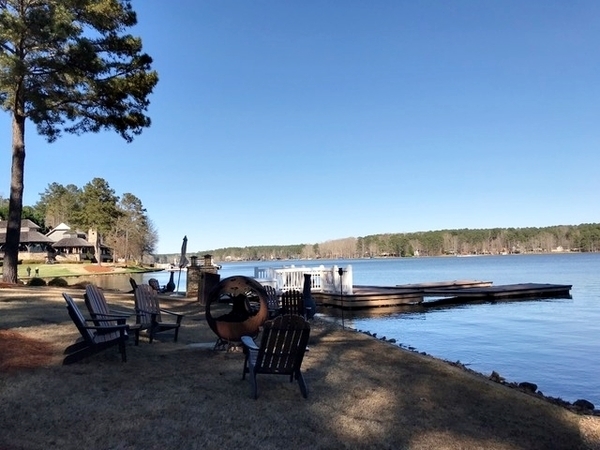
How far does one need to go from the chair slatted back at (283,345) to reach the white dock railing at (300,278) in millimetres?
14190

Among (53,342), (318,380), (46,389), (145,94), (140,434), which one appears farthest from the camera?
(145,94)

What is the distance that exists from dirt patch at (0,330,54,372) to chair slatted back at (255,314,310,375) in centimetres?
271

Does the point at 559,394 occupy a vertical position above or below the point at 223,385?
below

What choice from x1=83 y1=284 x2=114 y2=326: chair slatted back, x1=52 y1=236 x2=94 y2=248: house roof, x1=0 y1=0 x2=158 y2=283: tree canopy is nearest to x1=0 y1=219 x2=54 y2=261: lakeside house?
x1=52 y1=236 x2=94 y2=248: house roof

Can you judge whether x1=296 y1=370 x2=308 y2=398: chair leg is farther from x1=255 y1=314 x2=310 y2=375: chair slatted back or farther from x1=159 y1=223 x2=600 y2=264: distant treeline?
x1=159 y1=223 x2=600 y2=264: distant treeline

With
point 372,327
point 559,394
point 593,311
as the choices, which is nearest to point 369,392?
point 559,394

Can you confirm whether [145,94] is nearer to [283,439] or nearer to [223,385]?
[223,385]

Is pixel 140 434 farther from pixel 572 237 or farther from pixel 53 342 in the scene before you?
pixel 572 237

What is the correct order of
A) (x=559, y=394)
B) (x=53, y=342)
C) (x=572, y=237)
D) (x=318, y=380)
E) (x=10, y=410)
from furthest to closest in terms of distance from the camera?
1. (x=572, y=237)
2. (x=559, y=394)
3. (x=53, y=342)
4. (x=318, y=380)
5. (x=10, y=410)

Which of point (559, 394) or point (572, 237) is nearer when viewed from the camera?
point (559, 394)

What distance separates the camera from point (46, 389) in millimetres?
5180

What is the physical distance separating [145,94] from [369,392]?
55.1ft

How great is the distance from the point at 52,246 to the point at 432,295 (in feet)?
195

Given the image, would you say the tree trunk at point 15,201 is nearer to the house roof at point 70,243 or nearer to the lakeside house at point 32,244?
the lakeside house at point 32,244
